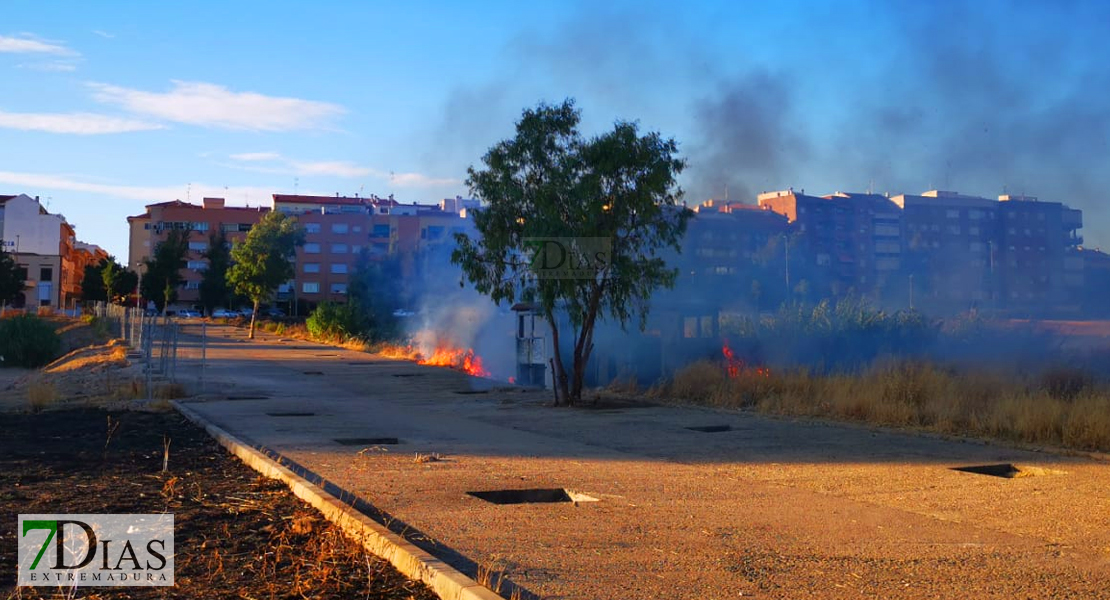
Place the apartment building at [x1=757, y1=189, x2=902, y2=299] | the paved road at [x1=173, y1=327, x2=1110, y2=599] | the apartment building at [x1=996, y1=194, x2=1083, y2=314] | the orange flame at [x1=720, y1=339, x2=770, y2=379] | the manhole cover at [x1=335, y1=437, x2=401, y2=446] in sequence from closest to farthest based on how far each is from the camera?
the paved road at [x1=173, y1=327, x2=1110, y2=599] → the manhole cover at [x1=335, y1=437, x2=401, y2=446] → the orange flame at [x1=720, y1=339, x2=770, y2=379] → the apartment building at [x1=996, y1=194, x2=1083, y2=314] → the apartment building at [x1=757, y1=189, x2=902, y2=299]

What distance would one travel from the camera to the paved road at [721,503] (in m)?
5.67

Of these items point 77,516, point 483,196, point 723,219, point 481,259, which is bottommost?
point 77,516

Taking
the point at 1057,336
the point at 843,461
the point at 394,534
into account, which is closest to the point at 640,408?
the point at 843,461

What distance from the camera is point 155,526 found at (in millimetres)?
7082

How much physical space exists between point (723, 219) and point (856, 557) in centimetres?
4122

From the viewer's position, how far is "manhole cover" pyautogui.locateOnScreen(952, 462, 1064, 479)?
9.83 metres

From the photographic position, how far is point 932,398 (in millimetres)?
15055

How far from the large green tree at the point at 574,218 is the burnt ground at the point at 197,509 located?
6276mm

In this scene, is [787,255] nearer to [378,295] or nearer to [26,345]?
[378,295]

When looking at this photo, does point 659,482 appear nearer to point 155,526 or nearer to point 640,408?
point 155,526

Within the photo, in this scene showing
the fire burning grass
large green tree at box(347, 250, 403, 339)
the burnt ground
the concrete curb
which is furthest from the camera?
large green tree at box(347, 250, 403, 339)

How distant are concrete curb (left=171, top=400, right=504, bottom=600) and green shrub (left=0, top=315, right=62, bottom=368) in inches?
1307

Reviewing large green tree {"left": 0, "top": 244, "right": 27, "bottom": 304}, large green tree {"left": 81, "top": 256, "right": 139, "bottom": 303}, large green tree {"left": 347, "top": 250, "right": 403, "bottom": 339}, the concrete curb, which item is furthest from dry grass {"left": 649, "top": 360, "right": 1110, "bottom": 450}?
large green tree {"left": 81, "top": 256, "right": 139, "bottom": 303}

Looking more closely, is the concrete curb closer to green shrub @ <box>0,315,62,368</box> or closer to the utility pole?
green shrub @ <box>0,315,62,368</box>
